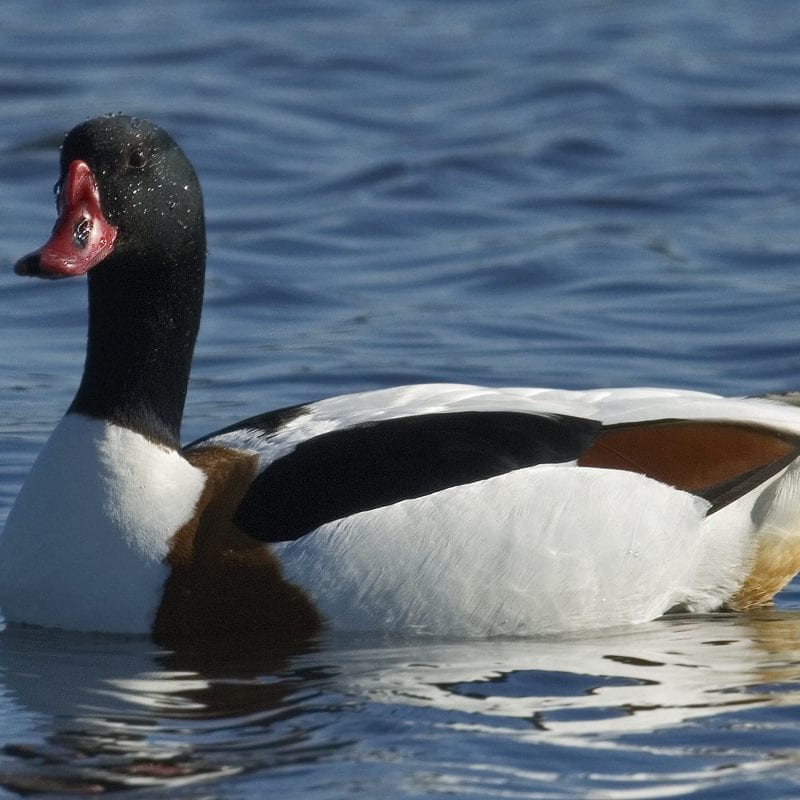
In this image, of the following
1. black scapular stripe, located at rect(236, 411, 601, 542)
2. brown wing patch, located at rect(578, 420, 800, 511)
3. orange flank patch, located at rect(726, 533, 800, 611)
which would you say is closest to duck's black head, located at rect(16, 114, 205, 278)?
black scapular stripe, located at rect(236, 411, 601, 542)

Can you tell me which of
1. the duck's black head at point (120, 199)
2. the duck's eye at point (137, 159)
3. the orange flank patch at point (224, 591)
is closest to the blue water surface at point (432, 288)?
the orange flank patch at point (224, 591)

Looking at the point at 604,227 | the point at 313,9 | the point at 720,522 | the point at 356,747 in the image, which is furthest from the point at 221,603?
the point at 313,9

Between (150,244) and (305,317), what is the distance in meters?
4.40

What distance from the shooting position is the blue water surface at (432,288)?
5.51m

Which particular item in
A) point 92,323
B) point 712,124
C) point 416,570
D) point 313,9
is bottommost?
point 416,570

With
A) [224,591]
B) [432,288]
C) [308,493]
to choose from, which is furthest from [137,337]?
[432,288]

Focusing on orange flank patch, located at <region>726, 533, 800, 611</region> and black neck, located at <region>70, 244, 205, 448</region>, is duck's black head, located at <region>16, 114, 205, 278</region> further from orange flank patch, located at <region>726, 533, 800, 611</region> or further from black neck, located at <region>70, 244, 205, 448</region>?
orange flank patch, located at <region>726, 533, 800, 611</region>

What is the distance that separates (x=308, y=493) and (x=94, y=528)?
0.68m

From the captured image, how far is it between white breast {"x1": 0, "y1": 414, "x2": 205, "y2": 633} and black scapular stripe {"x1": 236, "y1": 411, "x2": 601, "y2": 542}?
282 millimetres

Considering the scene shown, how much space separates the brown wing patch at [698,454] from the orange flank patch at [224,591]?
3.51 ft

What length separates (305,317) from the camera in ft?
35.8

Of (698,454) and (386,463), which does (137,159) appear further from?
(698,454)

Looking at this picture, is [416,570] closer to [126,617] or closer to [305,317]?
[126,617]

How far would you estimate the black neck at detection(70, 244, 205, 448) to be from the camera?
6598mm
